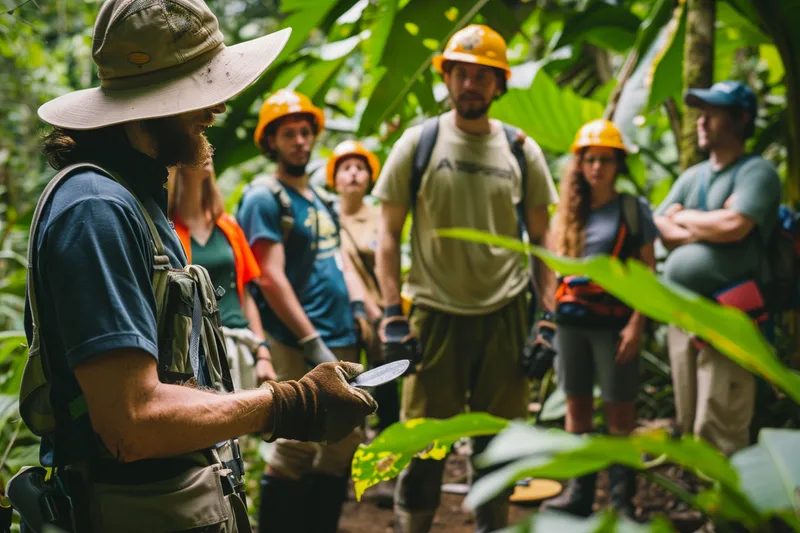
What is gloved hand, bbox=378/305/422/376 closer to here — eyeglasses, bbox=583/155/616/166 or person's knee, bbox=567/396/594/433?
person's knee, bbox=567/396/594/433

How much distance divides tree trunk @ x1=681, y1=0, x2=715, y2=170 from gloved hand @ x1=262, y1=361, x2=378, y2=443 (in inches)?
134

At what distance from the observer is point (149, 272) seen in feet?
5.39

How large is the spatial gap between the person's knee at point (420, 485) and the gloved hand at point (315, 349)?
0.62 meters

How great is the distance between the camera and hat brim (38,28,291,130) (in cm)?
170

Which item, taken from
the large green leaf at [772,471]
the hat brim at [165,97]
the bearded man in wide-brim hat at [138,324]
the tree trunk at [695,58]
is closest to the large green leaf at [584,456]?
the large green leaf at [772,471]

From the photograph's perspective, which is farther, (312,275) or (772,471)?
(312,275)

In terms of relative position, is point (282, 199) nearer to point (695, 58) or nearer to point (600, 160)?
point (600, 160)

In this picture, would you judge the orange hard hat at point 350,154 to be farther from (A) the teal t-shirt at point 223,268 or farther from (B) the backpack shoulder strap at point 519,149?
(A) the teal t-shirt at point 223,268

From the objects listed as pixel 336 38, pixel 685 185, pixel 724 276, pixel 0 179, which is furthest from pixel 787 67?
pixel 0 179

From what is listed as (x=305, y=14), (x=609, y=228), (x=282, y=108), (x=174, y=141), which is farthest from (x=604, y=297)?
(x=174, y=141)

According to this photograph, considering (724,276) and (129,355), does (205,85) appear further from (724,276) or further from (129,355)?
(724,276)

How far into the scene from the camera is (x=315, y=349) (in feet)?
12.8

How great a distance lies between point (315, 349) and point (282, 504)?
71 cm

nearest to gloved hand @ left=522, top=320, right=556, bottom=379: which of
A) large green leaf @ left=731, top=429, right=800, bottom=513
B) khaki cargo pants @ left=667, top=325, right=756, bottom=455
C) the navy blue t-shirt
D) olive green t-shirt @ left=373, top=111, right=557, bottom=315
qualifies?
olive green t-shirt @ left=373, top=111, right=557, bottom=315
